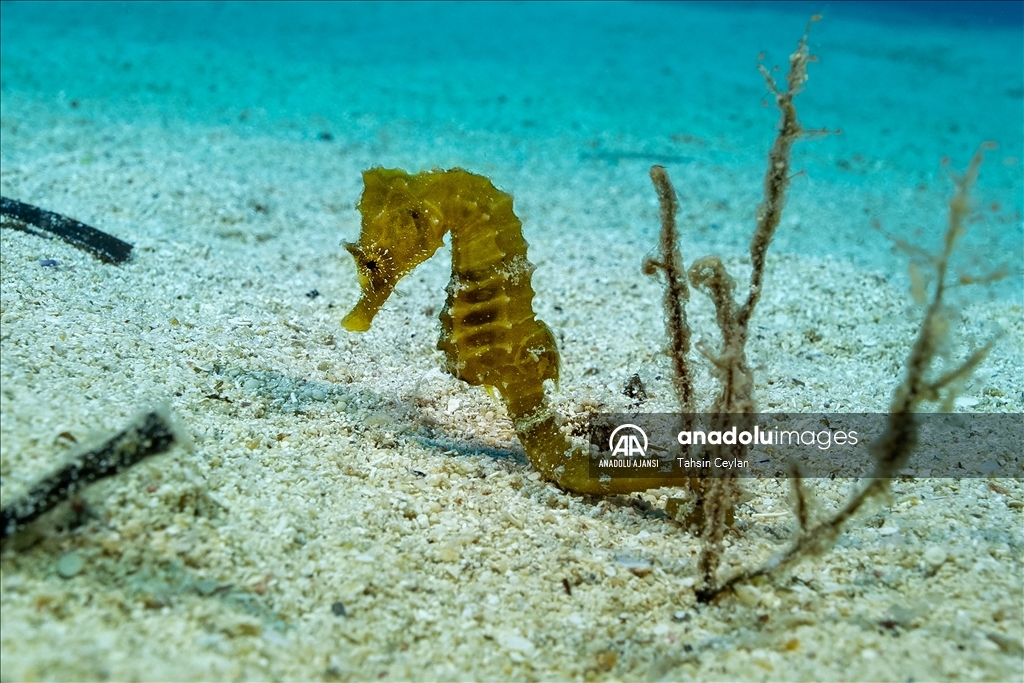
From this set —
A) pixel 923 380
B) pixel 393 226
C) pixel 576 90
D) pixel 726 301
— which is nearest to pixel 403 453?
pixel 393 226

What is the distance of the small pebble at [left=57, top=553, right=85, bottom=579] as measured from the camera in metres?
1.79

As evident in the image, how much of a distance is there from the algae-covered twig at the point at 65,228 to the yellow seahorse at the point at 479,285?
7.05ft

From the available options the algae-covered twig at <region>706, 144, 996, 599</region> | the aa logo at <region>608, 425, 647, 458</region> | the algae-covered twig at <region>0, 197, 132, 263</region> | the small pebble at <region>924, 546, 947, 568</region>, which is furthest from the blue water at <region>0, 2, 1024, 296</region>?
the algae-covered twig at <region>0, 197, 132, 263</region>

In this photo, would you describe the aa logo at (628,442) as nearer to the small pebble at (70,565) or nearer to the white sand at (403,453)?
the white sand at (403,453)

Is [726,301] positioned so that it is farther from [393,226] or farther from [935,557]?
[393,226]

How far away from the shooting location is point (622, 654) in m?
1.98

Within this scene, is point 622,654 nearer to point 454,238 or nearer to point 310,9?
point 454,238

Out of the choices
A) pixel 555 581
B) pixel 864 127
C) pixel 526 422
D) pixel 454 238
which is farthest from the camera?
pixel 864 127

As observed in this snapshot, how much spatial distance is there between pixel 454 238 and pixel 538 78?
1577 centimetres

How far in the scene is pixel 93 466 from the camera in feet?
5.89

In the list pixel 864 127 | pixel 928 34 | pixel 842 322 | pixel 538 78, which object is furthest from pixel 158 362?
pixel 928 34

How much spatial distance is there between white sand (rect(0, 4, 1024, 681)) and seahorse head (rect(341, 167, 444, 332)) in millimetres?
351

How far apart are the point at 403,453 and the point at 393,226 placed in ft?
3.04

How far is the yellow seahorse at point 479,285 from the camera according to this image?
102 inches
